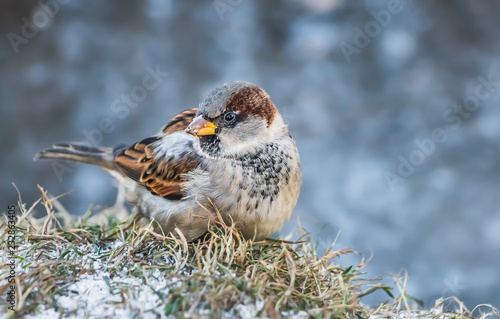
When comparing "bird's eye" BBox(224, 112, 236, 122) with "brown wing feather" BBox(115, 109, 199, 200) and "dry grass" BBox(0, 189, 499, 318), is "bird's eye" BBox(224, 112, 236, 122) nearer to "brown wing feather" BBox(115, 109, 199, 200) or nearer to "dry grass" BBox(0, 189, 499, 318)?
"brown wing feather" BBox(115, 109, 199, 200)

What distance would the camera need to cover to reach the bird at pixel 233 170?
1.53 metres

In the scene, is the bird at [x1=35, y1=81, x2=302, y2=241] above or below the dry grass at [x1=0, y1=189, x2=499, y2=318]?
above

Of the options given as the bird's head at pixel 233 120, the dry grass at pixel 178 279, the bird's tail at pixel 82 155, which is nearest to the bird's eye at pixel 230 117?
the bird's head at pixel 233 120

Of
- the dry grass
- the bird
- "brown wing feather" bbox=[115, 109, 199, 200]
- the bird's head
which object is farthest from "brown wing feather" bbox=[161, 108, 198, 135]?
the dry grass

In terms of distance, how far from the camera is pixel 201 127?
1526 millimetres

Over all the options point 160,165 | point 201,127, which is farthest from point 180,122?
point 201,127

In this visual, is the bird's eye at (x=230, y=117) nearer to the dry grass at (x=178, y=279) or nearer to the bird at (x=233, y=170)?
the bird at (x=233, y=170)

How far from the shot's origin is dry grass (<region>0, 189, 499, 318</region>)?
115cm

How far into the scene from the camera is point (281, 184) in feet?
5.16

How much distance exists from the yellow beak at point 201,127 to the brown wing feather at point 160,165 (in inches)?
5.5

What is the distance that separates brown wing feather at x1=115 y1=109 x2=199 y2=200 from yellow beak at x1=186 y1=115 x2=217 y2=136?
0.46 ft

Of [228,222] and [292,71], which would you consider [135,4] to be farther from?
[228,222]

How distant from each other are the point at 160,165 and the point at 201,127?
32cm

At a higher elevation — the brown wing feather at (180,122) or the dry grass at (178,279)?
the brown wing feather at (180,122)
